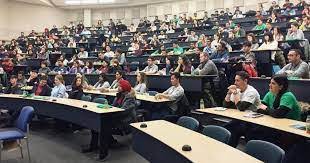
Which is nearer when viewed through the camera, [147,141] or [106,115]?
[147,141]

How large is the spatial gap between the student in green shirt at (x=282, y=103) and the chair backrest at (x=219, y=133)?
39.7 inches

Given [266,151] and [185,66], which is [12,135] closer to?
[266,151]

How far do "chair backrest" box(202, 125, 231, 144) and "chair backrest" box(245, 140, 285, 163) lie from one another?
0.42m

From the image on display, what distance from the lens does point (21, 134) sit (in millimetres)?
5070

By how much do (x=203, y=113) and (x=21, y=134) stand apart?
275 cm

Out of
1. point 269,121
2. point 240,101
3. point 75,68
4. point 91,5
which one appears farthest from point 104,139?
point 91,5

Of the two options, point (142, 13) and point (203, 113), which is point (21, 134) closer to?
point (203, 113)

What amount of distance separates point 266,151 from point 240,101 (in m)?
2.11

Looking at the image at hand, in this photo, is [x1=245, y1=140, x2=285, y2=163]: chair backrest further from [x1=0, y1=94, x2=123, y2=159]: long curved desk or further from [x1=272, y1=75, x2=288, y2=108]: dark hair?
[x1=0, y1=94, x2=123, y2=159]: long curved desk

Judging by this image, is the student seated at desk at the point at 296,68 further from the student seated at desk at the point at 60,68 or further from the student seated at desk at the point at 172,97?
the student seated at desk at the point at 60,68

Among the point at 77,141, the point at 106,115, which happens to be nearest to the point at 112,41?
the point at 77,141

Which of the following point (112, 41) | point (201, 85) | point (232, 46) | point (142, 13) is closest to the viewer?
point (201, 85)

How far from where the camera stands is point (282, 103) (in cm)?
A: 443

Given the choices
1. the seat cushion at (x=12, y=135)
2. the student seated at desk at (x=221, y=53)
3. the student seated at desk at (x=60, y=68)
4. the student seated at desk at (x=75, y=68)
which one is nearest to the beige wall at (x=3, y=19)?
the student seated at desk at (x=60, y=68)
